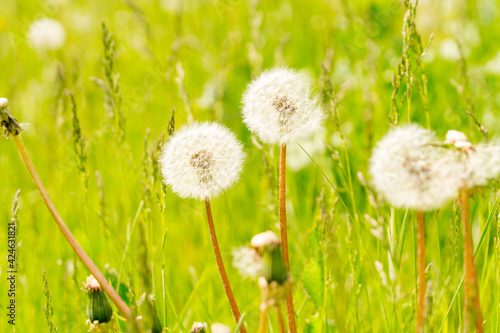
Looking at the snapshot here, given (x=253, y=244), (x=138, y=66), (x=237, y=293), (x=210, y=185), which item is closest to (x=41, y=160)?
(x=138, y=66)

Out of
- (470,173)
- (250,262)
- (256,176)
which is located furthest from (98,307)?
(256,176)

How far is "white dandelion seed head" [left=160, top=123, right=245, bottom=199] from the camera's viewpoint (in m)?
1.54

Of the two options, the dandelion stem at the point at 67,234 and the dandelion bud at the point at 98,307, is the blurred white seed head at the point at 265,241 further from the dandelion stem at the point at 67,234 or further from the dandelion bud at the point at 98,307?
Answer: the dandelion bud at the point at 98,307

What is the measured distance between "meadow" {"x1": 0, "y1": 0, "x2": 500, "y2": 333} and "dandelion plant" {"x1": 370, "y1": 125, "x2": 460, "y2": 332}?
0.11 metres

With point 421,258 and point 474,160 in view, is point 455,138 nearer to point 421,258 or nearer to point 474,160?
point 474,160

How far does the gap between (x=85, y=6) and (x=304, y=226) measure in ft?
17.7

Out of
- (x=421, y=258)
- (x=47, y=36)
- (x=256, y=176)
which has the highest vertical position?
(x=47, y=36)

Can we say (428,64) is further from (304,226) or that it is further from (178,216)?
(178,216)

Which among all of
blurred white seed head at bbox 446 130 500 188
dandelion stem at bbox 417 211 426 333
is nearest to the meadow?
blurred white seed head at bbox 446 130 500 188

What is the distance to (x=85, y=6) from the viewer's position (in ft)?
22.7

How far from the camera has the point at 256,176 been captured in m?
3.35

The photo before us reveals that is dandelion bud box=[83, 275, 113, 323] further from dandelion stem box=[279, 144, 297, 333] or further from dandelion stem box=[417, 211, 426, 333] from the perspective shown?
dandelion stem box=[417, 211, 426, 333]

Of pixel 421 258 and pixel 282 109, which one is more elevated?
pixel 282 109

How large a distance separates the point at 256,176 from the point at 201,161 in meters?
1.78
